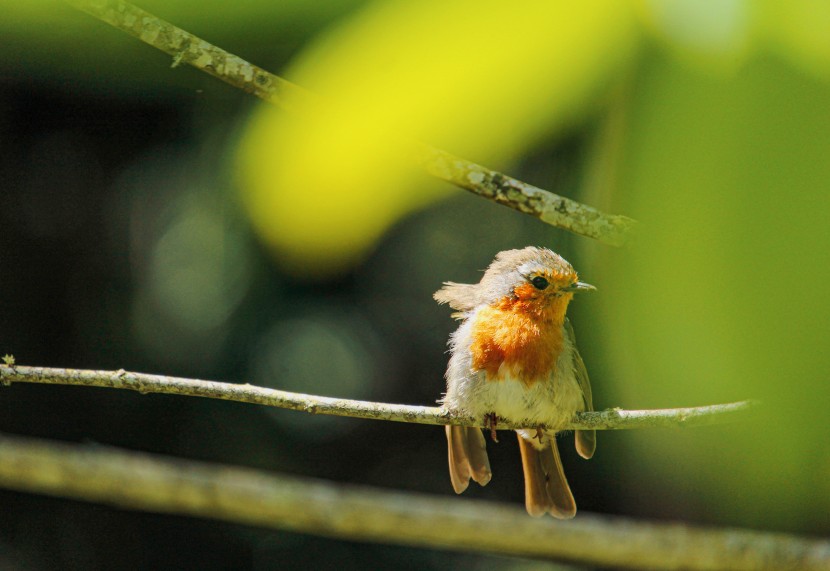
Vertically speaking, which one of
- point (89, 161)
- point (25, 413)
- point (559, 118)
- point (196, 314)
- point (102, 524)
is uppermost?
point (89, 161)

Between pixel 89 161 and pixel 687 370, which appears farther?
pixel 89 161

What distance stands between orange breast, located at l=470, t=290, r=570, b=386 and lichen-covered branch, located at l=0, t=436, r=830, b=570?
1.37 meters

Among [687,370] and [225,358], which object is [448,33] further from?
[225,358]

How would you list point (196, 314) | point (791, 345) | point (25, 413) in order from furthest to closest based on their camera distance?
point (25, 413)
point (196, 314)
point (791, 345)

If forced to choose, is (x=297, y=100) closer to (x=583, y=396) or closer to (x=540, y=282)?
(x=540, y=282)

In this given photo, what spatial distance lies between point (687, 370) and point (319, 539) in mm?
4448

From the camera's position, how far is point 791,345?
0.36 meters

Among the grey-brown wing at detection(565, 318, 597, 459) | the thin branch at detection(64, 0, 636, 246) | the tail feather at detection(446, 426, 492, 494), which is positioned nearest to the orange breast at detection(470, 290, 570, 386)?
the grey-brown wing at detection(565, 318, 597, 459)

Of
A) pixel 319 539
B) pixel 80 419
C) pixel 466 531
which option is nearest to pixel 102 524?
pixel 80 419

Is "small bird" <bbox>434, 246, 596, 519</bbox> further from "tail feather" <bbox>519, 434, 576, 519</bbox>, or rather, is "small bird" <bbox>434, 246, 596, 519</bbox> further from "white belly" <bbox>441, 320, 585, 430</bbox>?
"tail feather" <bbox>519, 434, 576, 519</bbox>

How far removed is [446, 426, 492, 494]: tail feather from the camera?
331 cm

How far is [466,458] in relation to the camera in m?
3.35

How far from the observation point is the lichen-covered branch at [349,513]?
13.5 ft

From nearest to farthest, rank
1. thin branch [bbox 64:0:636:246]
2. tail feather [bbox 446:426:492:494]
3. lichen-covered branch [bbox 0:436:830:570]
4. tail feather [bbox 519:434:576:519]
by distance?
1. thin branch [bbox 64:0:636:246]
2. tail feather [bbox 446:426:492:494]
3. tail feather [bbox 519:434:576:519]
4. lichen-covered branch [bbox 0:436:830:570]
